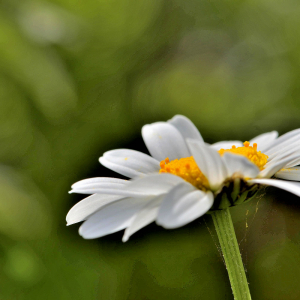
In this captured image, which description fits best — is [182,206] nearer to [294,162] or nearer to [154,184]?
[154,184]

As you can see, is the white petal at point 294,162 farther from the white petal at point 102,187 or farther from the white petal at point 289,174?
the white petal at point 102,187

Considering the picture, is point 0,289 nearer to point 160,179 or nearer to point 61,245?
point 61,245

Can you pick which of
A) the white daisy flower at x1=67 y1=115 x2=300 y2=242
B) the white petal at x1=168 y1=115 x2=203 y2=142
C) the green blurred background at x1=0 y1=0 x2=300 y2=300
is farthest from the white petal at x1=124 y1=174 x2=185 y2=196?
the green blurred background at x1=0 y1=0 x2=300 y2=300

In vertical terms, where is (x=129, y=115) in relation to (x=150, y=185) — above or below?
above

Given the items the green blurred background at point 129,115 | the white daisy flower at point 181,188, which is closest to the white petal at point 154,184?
the white daisy flower at point 181,188

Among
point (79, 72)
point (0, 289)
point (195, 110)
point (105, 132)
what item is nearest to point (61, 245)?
point (0, 289)

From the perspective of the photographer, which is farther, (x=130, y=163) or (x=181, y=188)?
(x=130, y=163)

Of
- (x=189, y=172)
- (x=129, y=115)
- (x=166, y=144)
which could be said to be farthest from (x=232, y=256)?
(x=129, y=115)

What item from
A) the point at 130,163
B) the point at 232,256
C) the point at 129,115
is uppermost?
the point at 129,115
